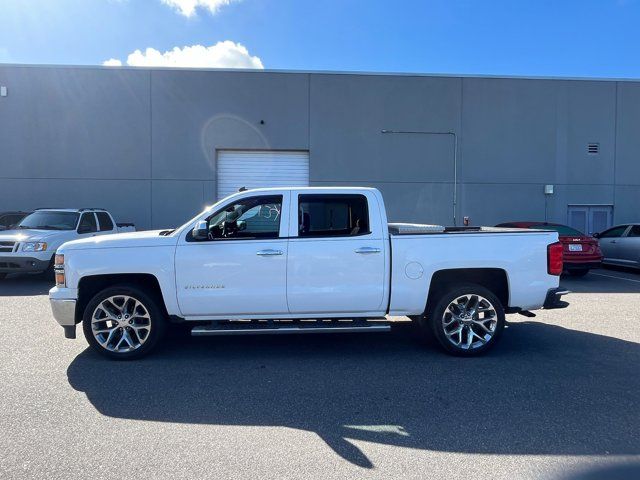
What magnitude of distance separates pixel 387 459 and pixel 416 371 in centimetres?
177

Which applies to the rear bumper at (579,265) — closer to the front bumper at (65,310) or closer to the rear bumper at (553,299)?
the rear bumper at (553,299)

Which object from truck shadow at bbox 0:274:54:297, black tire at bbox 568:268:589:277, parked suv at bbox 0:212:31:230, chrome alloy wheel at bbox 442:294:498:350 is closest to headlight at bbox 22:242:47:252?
truck shadow at bbox 0:274:54:297

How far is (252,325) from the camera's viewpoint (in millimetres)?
5133

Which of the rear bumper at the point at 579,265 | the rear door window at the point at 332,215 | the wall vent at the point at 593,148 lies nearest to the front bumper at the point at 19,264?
the rear door window at the point at 332,215

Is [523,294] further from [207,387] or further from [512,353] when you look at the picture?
[207,387]

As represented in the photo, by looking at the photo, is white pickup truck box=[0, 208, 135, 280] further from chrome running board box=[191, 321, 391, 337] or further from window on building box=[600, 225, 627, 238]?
window on building box=[600, 225, 627, 238]

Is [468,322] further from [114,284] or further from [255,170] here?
[255,170]

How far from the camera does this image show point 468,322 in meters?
5.29

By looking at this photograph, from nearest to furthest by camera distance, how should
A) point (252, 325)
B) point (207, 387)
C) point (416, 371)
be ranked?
point (207, 387), point (416, 371), point (252, 325)

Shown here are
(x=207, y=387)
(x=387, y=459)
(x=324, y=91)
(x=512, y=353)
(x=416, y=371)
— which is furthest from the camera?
(x=324, y=91)

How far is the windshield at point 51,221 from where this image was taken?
11.2 metres

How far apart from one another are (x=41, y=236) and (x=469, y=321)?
376 inches

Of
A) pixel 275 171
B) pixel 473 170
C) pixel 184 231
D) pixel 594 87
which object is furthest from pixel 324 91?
pixel 184 231

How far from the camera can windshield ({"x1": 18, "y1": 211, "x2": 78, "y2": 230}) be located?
1120 cm
